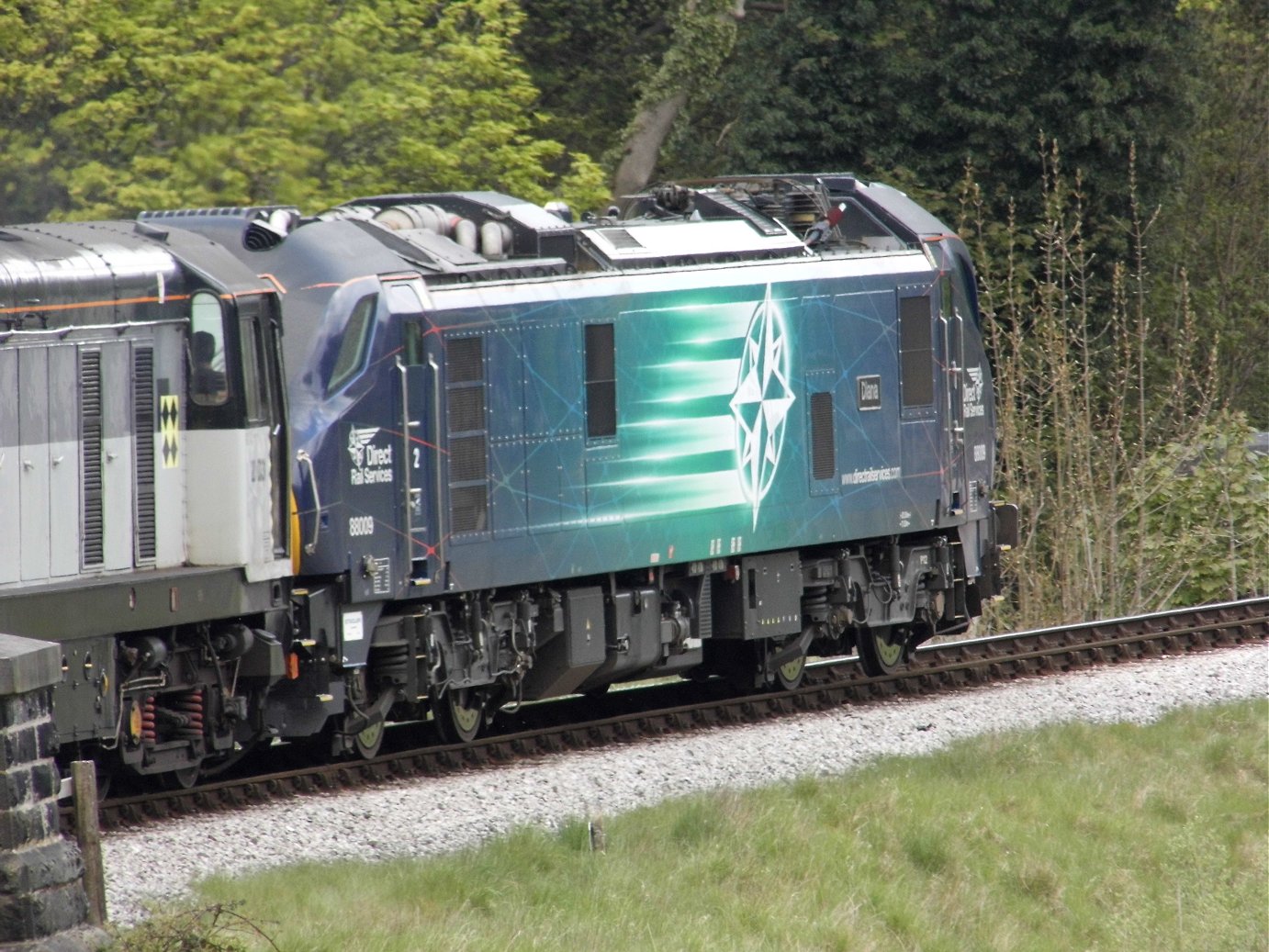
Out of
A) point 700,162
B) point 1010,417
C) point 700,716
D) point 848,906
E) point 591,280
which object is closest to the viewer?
point 848,906

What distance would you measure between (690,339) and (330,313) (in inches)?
124

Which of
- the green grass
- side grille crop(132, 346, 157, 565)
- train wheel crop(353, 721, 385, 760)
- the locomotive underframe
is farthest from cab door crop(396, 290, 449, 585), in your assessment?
the green grass

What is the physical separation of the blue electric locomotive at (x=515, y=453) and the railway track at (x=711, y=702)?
278 millimetres

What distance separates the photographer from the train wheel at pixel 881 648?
16406mm

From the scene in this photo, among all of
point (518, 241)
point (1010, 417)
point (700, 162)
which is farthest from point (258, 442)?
point (700, 162)

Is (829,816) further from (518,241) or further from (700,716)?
(518,241)

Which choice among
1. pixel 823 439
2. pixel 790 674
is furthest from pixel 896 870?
pixel 823 439

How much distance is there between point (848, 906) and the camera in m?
10.7

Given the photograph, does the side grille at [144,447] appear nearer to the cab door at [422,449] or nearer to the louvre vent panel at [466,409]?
the cab door at [422,449]

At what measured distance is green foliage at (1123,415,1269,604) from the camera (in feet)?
66.6

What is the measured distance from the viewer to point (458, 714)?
44.7 ft

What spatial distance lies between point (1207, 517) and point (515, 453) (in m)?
10.3

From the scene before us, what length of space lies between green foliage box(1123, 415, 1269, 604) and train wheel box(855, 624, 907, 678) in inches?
170

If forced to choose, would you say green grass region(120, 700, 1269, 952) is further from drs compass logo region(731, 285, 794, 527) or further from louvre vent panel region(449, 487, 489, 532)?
drs compass logo region(731, 285, 794, 527)
